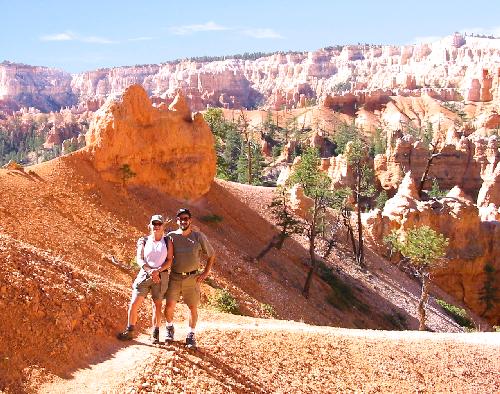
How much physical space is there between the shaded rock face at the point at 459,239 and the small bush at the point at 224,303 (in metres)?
21.8

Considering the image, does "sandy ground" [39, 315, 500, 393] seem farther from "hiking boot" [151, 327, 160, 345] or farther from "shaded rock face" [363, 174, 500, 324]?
"shaded rock face" [363, 174, 500, 324]

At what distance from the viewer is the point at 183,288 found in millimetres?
8297

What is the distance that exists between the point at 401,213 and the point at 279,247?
1360cm

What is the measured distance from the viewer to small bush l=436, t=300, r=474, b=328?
32781 millimetres

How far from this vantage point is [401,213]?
37594 mm

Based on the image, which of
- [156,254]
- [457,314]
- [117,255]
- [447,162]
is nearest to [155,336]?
[156,254]

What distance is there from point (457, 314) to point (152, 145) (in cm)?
2174

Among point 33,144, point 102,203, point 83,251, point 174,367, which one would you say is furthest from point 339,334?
point 33,144

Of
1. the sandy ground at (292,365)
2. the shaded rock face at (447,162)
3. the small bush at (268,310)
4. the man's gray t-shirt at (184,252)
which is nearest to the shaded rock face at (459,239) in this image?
the small bush at (268,310)

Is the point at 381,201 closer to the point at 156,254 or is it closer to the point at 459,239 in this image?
the point at 459,239

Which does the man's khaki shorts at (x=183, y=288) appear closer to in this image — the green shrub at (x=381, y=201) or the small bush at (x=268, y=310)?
the small bush at (x=268, y=310)

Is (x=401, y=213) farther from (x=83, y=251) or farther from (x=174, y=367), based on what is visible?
(x=174, y=367)

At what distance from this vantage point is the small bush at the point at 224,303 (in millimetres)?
16375

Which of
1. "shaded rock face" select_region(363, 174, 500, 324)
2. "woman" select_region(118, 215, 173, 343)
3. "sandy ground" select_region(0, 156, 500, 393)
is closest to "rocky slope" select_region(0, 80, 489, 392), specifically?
"sandy ground" select_region(0, 156, 500, 393)
